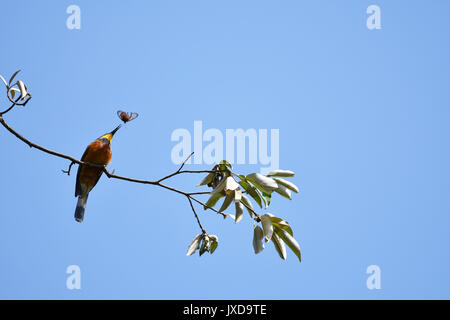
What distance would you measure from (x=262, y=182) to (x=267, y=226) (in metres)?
0.17

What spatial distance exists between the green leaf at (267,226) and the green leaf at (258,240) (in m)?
0.04

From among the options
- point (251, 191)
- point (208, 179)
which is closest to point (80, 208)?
point (208, 179)

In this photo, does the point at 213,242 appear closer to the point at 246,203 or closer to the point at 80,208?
the point at 246,203

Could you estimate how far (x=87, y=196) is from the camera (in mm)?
4141

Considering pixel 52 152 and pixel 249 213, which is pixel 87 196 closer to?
pixel 52 152

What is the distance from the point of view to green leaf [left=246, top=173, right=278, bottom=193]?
1.77 meters

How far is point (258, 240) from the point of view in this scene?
1788mm

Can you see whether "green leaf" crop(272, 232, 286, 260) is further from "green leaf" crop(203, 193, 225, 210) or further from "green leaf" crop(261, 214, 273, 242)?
"green leaf" crop(203, 193, 225, 210)

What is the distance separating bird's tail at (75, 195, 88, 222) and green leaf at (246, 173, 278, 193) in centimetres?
229

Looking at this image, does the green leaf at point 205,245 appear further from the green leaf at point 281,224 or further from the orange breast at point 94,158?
the orange breast at point 94,158

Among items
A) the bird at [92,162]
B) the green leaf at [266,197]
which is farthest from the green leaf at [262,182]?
the bird at [92,162]

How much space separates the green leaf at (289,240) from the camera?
5.97 feet

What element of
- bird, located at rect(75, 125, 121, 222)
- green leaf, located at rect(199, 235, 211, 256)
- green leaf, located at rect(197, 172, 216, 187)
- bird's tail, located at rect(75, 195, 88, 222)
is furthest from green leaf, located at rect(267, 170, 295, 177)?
bird, located at rect(75, 125, 121, 222)
